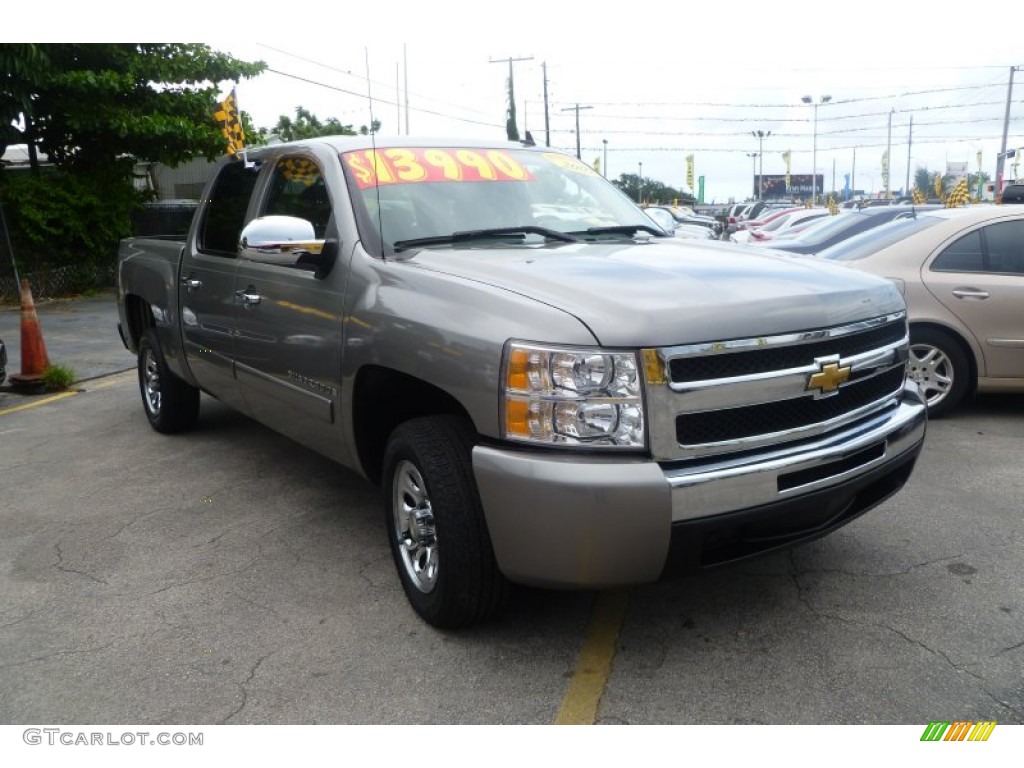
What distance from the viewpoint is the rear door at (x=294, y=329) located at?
3775mm

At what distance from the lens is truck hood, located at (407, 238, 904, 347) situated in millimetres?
2727

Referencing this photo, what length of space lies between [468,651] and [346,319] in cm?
138

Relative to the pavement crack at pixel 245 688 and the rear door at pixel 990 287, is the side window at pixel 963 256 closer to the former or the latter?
the rear door at pixel 990 287

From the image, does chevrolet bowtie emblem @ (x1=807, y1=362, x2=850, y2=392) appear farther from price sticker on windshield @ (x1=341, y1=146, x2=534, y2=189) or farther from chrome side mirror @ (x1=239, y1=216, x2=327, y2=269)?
chrome side mirror @ (x1=239, y1=216, x2=327, y2=269)

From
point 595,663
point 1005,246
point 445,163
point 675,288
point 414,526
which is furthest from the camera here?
point 1005,246

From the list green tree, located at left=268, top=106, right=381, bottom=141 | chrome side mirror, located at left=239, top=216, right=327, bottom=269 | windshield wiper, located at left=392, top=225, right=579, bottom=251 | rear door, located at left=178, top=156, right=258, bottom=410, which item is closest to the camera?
chrome side mirror, located at left=239, top=216, right=327, bottom=269

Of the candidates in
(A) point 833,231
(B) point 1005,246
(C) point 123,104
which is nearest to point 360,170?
(B) point 1005,246

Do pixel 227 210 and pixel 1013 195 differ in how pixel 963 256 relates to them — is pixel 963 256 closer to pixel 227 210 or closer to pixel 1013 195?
pixel 227 210

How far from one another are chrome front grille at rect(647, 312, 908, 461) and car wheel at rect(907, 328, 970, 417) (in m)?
3.39

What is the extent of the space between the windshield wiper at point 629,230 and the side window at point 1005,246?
10.3ft

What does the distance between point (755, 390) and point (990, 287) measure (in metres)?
4.15

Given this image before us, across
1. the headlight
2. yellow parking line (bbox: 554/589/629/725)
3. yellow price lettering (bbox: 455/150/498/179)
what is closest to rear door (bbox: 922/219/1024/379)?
yellow price lettering (bbox: 455/150/498/179)

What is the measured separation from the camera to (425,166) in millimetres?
4098

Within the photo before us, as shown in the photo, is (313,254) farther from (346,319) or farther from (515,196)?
(515,196)
